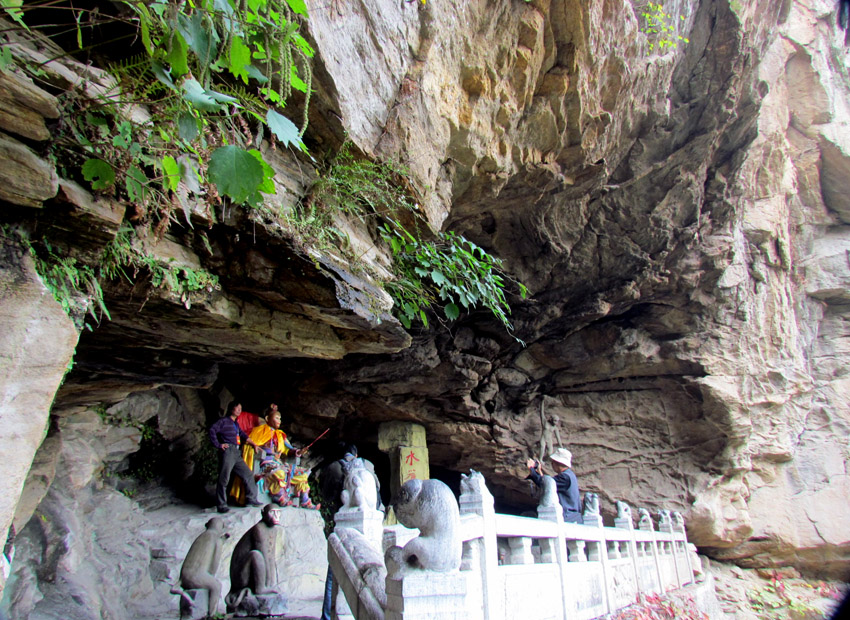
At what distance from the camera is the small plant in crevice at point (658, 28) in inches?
238

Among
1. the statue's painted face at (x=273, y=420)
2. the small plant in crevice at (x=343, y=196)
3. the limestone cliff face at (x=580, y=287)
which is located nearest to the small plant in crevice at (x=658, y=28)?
the limestone cliff face at (x=580, y=287)

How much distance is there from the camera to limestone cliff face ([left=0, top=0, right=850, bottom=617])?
3.98 meters

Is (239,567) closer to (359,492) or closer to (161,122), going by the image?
(359,492)

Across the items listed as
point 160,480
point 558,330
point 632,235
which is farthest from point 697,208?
point 160,480

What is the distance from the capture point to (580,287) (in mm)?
8484

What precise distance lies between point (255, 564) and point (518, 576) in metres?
2.53

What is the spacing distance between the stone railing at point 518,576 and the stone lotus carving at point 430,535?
0.06 metres

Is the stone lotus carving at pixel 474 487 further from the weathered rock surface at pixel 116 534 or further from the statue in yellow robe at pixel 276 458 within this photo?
the statue in yellow robe at pixel 276 458

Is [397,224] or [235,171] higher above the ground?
[397,224]

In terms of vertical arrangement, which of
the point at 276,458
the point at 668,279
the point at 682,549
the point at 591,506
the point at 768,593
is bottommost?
the point at 768,593

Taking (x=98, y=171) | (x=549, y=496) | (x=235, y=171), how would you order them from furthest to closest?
(x=549, y=496)
(x=98, y=171)
(x=235, y=171)

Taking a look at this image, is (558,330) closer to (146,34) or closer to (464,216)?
(464,216)

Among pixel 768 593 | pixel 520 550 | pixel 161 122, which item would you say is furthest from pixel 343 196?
pixel 768 593

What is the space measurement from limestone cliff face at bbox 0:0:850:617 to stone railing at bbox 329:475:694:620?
74.4 inches
